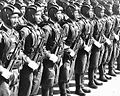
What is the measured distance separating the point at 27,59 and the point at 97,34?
11.0 ft

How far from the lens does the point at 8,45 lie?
241 inches

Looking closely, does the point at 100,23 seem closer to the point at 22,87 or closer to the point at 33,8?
the point at 33,8

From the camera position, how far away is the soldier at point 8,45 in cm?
612

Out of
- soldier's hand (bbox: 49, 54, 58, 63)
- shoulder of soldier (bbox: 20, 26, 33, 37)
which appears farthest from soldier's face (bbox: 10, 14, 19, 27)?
soldier's hand (bbox: 49, 54, 58, 63)

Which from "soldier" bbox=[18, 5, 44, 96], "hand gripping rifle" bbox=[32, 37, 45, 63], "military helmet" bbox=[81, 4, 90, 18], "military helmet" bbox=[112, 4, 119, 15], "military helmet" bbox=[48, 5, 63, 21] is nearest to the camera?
"soldier" bbox=[18, 5, 44, 96]

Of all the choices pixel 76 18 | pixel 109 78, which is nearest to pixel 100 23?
pixel 76 18

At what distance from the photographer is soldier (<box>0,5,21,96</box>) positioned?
6.12 m

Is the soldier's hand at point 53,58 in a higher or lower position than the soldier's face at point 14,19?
lower

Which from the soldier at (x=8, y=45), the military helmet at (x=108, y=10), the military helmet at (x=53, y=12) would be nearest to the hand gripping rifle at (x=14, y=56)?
the soldier at (x=8, y=45)

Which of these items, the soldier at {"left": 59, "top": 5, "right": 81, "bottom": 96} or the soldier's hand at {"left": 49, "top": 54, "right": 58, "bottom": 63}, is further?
the soldier at {"left": 59, "top": 5, "right": 81, "bottom": 96}

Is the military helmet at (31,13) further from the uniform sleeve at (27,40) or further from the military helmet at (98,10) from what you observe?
the military helmet at (98,10)

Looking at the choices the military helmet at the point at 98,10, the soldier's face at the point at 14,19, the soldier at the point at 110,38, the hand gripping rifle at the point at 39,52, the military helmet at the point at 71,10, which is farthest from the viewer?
the soldier at the point at 110,38

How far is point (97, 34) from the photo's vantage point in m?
9.84

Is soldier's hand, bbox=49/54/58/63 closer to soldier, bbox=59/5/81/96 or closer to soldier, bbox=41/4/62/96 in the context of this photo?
soldier, bbox=41/4/62/96
